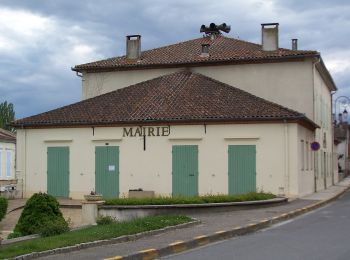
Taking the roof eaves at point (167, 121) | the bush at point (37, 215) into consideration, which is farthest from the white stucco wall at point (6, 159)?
the bush at point (37, 215)

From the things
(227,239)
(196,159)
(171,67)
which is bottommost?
(227,239)

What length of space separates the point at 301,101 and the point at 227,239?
19.9 metres

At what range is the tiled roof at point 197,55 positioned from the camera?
34.1 meters

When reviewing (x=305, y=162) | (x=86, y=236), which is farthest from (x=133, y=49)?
(x=86, y=236)

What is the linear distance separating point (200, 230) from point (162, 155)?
1375 centimetres

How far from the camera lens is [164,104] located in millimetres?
31094

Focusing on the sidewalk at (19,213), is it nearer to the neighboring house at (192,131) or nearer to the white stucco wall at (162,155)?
the white stucco wall at (162,155)

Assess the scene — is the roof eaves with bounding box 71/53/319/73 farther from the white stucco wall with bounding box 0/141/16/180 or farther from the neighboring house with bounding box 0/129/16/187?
the white stucco wall with bounding box 0/141/16/180

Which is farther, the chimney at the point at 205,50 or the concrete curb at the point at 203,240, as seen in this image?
the chimney at the point at 205,50

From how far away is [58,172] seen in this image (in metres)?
31.0

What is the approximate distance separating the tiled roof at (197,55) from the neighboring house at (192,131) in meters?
0.09

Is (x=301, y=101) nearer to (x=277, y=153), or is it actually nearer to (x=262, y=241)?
(x=277, y=153)

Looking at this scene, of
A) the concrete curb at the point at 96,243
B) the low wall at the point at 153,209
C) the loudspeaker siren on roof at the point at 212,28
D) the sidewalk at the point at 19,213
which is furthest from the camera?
the loudspeaker siren on roof at the point at 212,28

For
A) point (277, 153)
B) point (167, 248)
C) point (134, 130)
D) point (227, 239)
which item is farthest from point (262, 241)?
point (134, 130)
